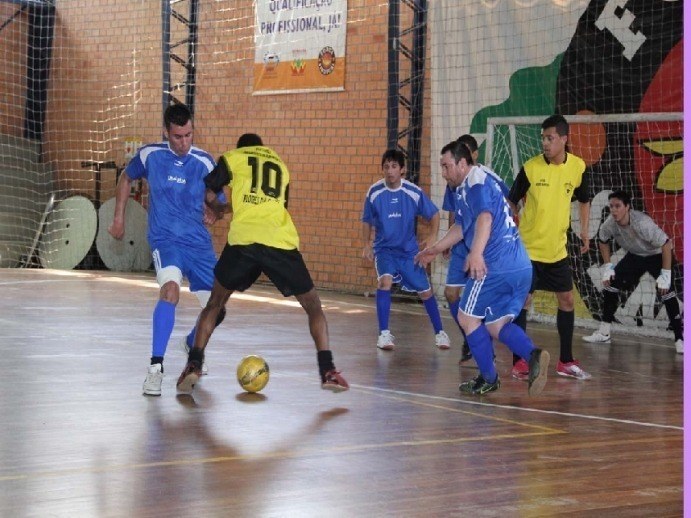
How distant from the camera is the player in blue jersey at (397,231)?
1045 centimetres

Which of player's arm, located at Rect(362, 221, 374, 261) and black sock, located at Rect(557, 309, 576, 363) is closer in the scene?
black sock, located at Rect(557, 309, 576, 363)

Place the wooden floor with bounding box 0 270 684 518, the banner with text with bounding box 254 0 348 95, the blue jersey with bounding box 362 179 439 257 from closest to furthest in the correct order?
the wooden floor with bounding box 0 270 684 518, the blue jersey with bounding box 362 179 439 257, the banner with text with bounding box 254 0 348 95

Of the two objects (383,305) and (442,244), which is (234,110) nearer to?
(383,305)

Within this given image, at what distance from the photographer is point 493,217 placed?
728 cm

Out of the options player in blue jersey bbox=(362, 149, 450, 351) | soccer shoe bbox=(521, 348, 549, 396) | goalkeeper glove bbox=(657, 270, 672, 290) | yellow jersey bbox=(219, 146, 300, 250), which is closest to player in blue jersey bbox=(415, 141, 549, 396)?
soccer shoe bbox=(521, 348, 549, 396)

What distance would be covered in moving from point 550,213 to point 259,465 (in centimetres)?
405

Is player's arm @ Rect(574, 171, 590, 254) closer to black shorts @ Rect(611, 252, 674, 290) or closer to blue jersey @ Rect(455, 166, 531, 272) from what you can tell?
blue jersey @ Rect(455, 166, 531, 272)

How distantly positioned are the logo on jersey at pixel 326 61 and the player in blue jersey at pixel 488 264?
9.21 meters

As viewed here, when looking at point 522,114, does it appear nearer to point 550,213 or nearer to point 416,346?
point 416,346

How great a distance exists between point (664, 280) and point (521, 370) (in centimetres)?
258

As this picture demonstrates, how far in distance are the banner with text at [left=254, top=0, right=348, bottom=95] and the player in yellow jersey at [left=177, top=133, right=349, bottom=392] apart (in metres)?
9.28

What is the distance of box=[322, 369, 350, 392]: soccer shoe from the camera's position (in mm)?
7297

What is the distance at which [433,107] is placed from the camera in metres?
14.9

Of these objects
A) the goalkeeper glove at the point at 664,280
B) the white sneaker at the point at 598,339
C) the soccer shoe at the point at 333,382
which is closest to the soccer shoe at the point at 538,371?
the soccer shoe at the point at 333,382
